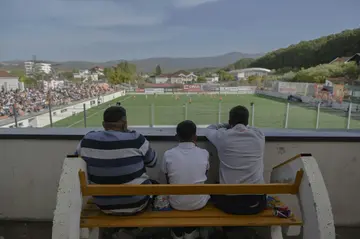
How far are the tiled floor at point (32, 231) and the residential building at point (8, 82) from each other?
155cm

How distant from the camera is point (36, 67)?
13.5ft

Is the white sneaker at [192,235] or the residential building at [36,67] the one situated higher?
the residential building at [36,67]

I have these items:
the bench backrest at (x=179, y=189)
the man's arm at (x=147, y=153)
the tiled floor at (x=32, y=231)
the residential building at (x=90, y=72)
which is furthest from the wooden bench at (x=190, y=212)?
the residential building at (x=90, y=72)

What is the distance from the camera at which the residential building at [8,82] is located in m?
2.89

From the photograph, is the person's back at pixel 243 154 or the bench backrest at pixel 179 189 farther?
the person's back at pixel 243 154

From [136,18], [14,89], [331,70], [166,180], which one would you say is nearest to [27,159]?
[166,180]

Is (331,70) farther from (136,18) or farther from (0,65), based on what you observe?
(0,65)

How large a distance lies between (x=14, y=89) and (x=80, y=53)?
4.85ft

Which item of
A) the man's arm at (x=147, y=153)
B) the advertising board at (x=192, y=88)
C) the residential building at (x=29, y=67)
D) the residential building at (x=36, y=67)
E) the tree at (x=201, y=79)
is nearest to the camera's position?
the man's arm at (x=147, y=153)

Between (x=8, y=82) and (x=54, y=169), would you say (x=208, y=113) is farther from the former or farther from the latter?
(x=54, y=169)

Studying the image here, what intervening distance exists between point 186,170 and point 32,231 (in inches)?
52.6

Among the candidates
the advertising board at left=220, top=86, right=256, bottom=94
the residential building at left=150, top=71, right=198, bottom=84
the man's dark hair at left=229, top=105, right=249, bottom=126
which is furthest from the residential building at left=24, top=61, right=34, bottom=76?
the residential building at left=150, top=71, right=198, bottom=84

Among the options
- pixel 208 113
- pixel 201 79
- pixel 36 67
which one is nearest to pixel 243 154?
pixel 36 67

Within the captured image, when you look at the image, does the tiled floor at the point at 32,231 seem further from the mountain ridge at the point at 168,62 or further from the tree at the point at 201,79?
the tree at the point at 201,79
